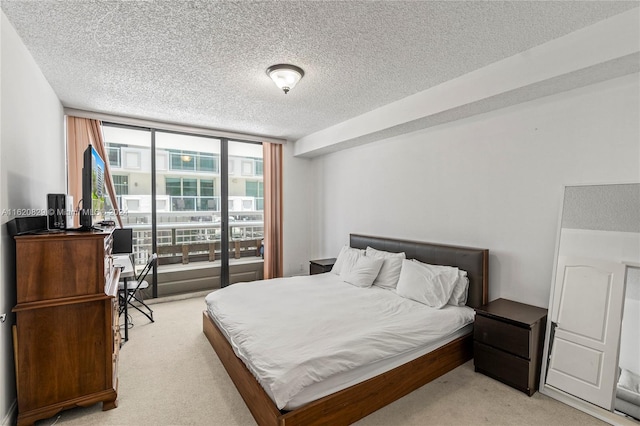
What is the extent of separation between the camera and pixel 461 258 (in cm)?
317

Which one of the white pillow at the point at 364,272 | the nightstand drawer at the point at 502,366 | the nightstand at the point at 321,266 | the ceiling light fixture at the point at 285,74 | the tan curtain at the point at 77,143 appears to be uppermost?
the ceiling light fixture at the point at 285,74

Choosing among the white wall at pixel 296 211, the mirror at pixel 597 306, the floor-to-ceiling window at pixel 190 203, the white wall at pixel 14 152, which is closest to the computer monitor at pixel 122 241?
the floor-to-ceiling window at pixel 190 203

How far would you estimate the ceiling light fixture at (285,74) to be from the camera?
2.59 metres

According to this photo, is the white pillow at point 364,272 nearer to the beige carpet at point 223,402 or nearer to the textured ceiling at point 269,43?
the beige carpet at point 223,402

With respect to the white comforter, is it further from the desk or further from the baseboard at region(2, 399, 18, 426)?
the baseboard at region(2, 399, 18, 426)

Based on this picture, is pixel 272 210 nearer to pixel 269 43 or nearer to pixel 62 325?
pixel 269 43

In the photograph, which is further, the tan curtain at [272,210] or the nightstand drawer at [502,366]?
the tan curtain at [272,210]

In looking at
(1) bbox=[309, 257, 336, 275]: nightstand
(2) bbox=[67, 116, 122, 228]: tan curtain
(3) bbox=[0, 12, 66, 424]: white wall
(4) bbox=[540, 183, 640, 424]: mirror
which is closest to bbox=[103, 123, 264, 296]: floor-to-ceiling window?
(2) bbox=[67, 116, 122, 228]: tan curtain

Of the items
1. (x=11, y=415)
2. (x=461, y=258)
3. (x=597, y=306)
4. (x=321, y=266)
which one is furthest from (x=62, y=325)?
(x=597, y=306)

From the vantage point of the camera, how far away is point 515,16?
193 centimetres

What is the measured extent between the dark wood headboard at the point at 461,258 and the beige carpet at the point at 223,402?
67 cm

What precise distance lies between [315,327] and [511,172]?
237cm

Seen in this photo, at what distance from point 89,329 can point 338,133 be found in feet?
11.9

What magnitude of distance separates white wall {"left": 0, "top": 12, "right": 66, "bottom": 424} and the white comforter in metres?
1.40
